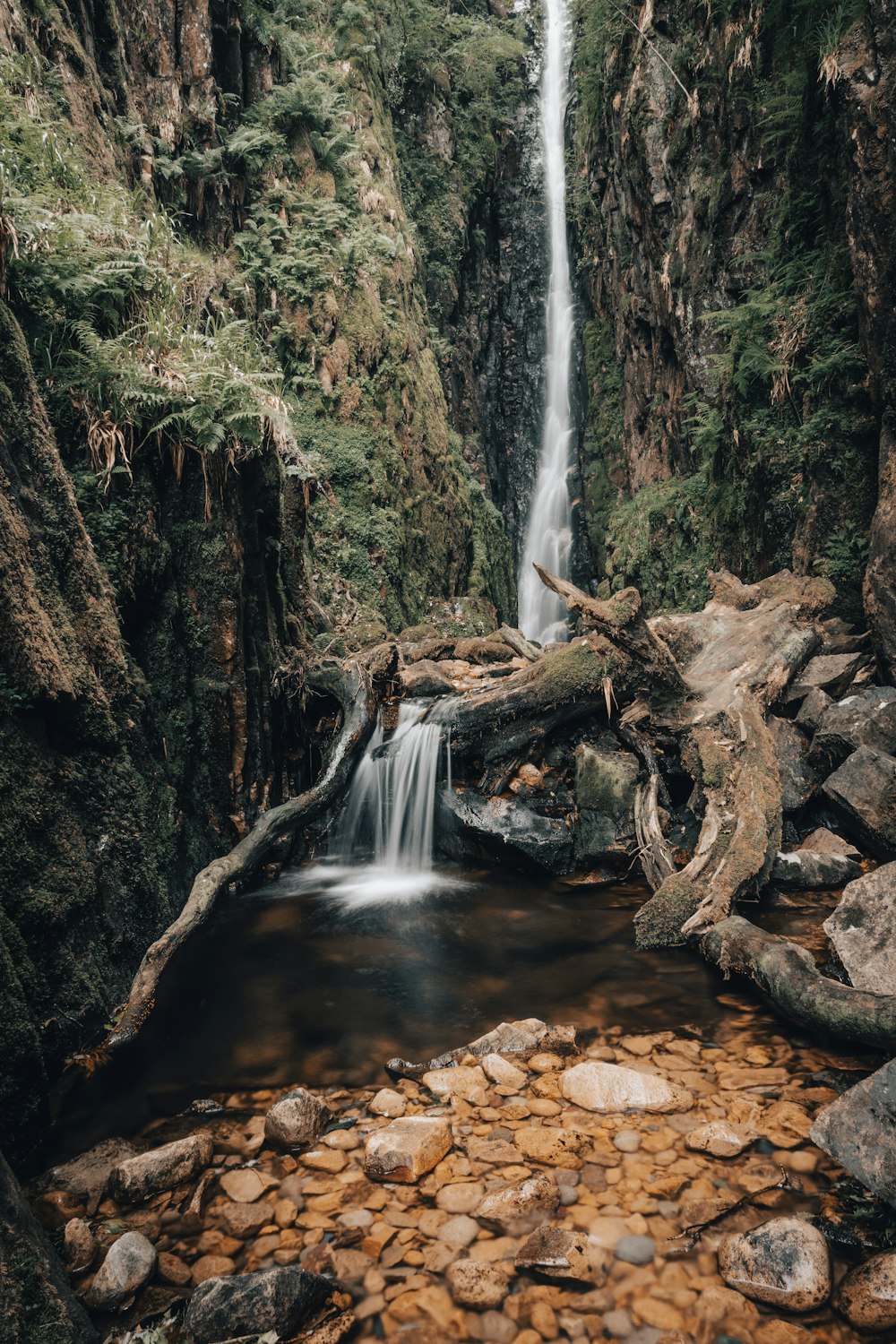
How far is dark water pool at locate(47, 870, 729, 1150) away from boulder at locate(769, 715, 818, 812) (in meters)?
1.38

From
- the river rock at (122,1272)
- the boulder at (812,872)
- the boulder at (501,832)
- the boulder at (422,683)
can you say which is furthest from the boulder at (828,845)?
the river rock at (122,1272)

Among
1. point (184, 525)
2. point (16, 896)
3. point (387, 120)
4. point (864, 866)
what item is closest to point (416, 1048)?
point (16, 896)

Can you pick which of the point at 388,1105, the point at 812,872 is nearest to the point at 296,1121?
the point at 388,1105

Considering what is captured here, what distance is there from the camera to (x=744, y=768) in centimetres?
523

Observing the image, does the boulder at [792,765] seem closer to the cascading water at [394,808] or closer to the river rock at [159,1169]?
the cascading water at [394,808]

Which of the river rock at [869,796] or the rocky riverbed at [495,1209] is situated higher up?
the river rock at [869,796]

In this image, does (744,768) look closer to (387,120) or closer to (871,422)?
(871,422)

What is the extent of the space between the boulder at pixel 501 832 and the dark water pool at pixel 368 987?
9.6 inches

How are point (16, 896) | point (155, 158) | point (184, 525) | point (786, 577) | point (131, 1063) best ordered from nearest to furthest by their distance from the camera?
point (16, 896) < point (131, 1063) < point (184, 525) < point (786, 577) < point (155, 158)

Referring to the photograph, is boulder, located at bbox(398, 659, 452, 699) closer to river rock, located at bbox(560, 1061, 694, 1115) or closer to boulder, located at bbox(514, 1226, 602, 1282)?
river rock, located at bbox(560, 1061, 694, 1115)

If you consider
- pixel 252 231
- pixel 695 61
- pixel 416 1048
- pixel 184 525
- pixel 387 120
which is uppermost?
pixel 387 120

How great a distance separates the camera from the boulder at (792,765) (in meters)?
5.62

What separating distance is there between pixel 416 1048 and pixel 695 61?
14.7 m

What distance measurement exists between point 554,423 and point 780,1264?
22139 mm
